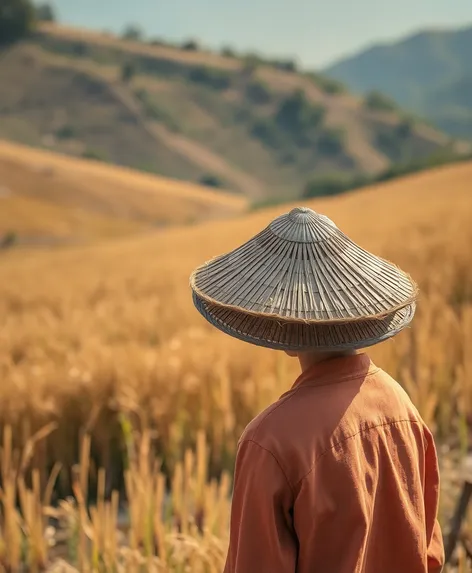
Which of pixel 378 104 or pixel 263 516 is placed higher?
pixel 378 104

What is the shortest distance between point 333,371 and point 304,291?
158 millimetres

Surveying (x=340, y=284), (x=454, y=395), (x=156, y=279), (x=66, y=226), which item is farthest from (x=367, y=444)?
(x=66, y=226)

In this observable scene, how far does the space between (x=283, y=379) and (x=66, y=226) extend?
38.0 m

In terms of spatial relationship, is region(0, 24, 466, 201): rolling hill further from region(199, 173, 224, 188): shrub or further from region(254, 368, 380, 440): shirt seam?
region(254, 368, 380, 440): shirt seam

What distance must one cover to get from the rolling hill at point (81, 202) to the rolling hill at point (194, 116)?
17949 mm

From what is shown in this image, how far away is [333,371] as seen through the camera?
1.26 m

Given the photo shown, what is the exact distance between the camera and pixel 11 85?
74875 millimetres

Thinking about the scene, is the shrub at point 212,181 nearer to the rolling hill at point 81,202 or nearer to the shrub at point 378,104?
the rolling hill at point 81,202

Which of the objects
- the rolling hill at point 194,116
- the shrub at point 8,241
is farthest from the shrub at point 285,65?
the shrub at point 8,241

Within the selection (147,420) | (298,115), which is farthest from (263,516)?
(298,115)

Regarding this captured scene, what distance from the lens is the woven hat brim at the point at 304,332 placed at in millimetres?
1258

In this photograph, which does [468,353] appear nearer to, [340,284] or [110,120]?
[340,284]

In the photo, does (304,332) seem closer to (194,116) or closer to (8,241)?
(8,241)

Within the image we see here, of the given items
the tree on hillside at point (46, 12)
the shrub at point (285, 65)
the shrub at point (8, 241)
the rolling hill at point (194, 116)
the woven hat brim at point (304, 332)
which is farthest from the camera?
the tree on hillside at point (46, 12)
